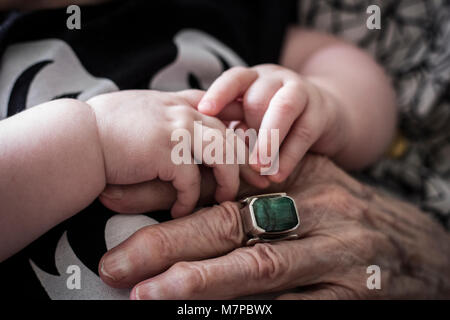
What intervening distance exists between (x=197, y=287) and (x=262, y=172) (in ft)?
0.73

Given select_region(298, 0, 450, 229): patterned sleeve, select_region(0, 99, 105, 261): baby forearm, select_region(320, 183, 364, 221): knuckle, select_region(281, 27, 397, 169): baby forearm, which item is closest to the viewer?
select_region(0, 99, 105, 261): baby forearm

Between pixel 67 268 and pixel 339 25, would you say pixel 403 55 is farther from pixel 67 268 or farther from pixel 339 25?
pixel 67 268

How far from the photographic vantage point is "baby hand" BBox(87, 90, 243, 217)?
0.56 metres

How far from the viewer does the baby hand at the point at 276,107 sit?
0.63 meters

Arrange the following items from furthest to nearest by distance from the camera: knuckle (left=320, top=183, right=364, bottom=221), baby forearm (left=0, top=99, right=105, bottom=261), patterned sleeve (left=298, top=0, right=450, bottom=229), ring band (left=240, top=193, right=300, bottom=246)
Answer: patterned sleeve (left=298, top=0, right=450, bottom=229)
knuckle (left=320, top=183, right=364, bottom=221)
ring band (left=240, top=193, right=300, bottom=246)
baby forearm (left=0, top=99, right=105, bottom=261)

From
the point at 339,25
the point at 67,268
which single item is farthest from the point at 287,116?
the point at 339,25

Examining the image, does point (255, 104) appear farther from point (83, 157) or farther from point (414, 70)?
point (414, 70)

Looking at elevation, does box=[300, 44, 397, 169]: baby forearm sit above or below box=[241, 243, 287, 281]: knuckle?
above

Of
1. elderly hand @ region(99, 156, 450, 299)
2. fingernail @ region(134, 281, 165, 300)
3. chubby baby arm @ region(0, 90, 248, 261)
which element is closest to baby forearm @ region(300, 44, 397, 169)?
elderly hand @ region(99, 156, 450, 299)

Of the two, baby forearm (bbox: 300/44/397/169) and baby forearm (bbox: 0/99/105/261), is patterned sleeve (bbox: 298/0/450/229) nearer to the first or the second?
baby forearm (bbox: 300/44/397/169)

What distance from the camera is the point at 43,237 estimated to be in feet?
1.92

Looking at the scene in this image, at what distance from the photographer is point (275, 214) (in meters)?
0.61

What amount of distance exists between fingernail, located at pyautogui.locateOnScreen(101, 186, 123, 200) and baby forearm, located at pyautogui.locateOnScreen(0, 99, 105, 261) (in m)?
0.03
